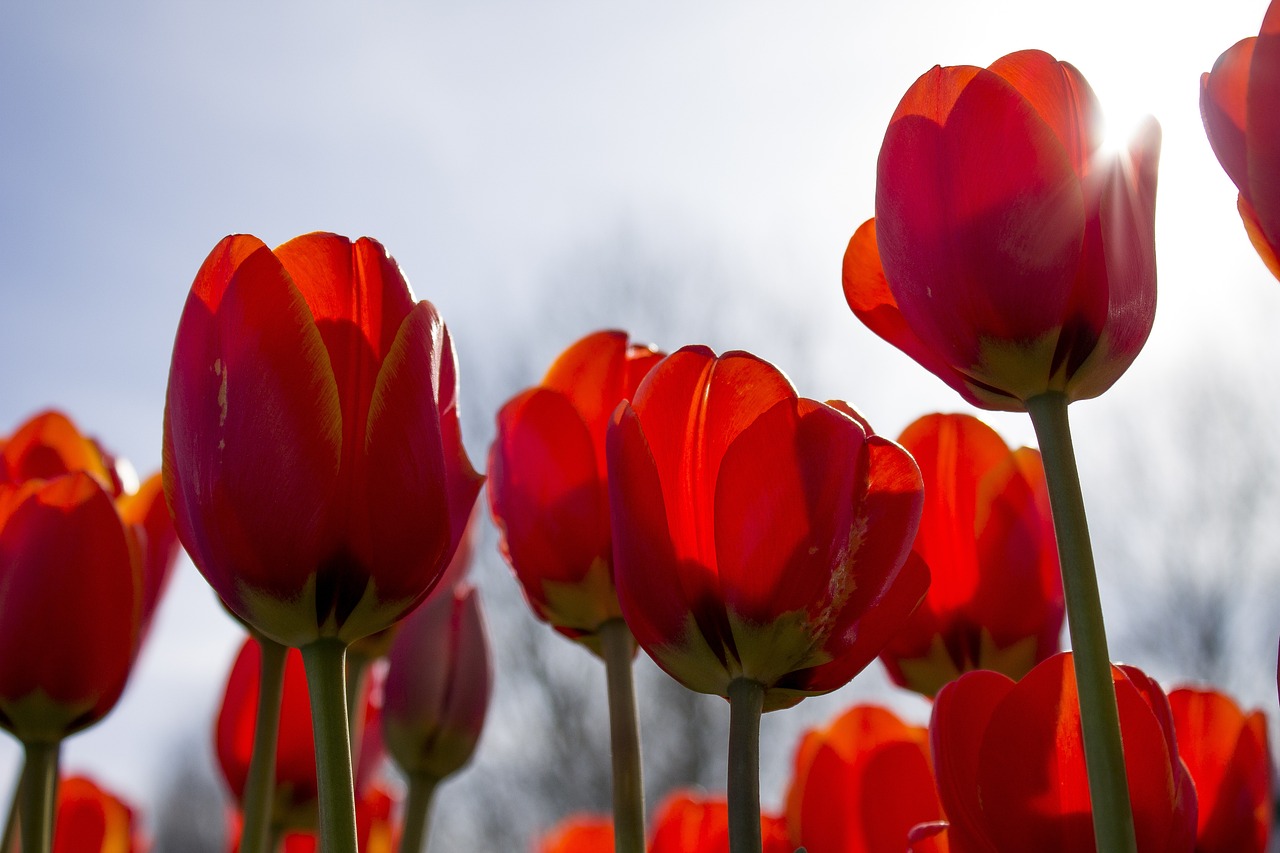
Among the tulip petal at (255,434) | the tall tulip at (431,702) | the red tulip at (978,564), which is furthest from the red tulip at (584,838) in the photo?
the tulip petal at (255,434)

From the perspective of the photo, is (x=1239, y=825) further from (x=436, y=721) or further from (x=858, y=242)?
(x=436, y=721)

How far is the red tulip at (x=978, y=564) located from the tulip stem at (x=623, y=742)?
106mm

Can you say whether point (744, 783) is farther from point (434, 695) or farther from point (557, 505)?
point (434, 695)

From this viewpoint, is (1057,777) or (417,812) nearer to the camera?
(1057,777)

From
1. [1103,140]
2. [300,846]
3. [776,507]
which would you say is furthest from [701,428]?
[300,846]

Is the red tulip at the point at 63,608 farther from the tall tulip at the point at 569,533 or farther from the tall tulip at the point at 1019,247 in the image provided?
the tall tulip at the point at 1019,247

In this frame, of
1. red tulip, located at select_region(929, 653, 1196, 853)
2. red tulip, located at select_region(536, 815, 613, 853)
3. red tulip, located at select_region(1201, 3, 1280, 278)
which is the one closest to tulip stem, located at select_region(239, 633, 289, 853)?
red tulip, located at select_region(536, 815, 613, 853)

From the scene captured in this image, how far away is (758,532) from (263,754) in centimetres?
23

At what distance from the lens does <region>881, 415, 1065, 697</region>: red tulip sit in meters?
0.43

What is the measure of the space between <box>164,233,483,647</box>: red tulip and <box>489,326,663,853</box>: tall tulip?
0.26 ft

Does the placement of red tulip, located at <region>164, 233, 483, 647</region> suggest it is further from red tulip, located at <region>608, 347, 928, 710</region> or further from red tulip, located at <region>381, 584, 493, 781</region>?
red tulip, located at <region>381, 584, 493, 781</region>

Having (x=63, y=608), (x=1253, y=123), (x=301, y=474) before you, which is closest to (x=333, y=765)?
(x=301, y=474)

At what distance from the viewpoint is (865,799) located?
421mm

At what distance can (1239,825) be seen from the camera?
0.33 m
